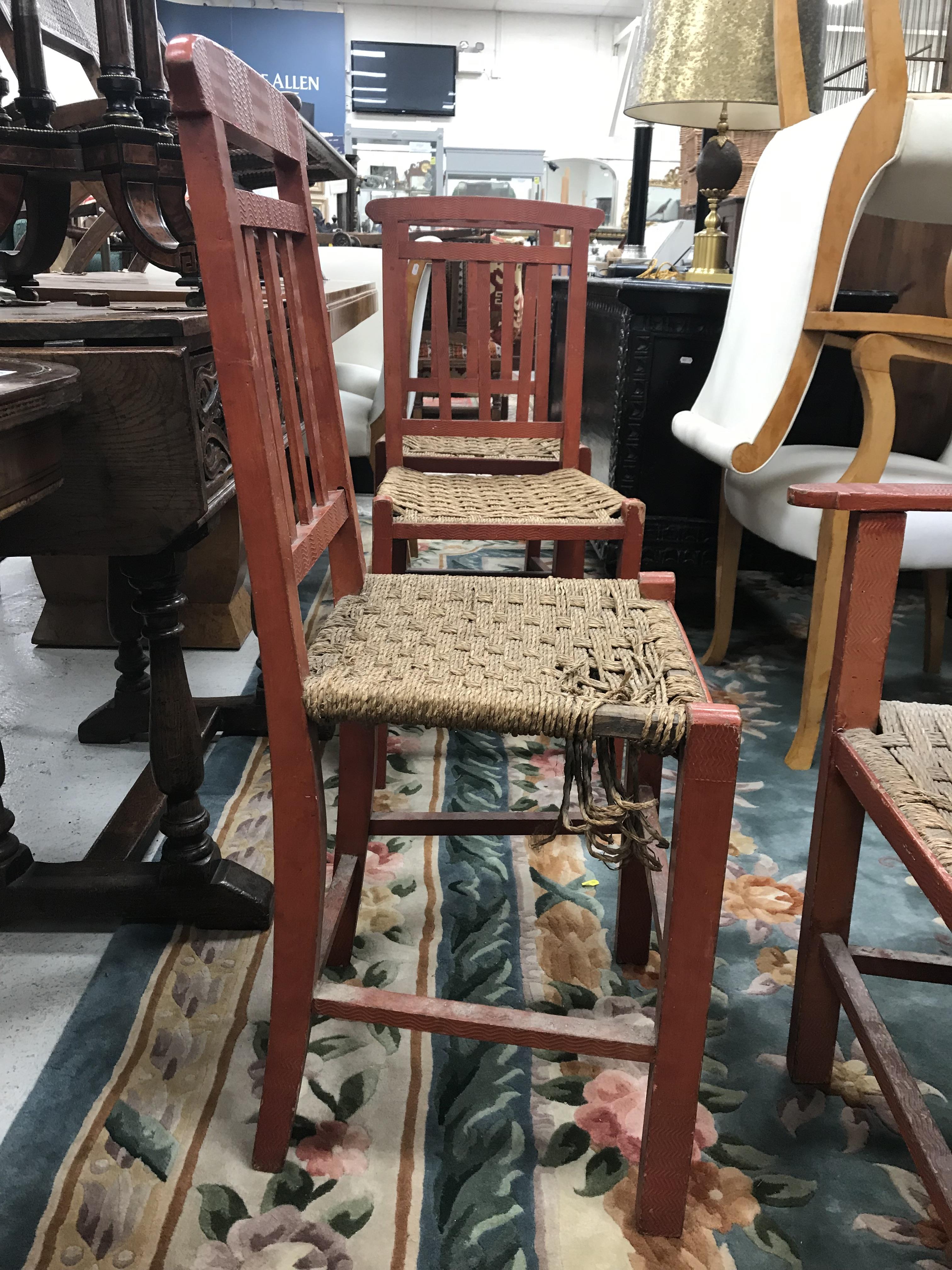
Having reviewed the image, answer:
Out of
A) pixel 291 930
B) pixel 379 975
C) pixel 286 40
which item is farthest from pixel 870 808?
pixel 286 40

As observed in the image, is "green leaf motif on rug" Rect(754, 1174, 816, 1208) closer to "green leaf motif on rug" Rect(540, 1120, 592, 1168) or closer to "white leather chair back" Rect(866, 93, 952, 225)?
"green leaf motif on rug" Rect(540, 1120, 592, 1168)

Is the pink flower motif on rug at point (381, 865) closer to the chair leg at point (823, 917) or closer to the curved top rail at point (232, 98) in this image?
the chair leg at point (823, 917)

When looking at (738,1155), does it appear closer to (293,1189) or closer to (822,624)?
(293,1189)

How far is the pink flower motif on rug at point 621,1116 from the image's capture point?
978 mm

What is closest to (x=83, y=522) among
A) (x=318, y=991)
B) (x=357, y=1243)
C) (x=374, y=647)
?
(x=374, y=647)

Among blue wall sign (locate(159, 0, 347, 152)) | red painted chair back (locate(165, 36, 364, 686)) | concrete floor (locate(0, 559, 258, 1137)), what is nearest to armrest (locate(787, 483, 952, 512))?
red painted chair back (locate(165, 36, 364, 686))

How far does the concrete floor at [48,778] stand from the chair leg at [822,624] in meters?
1.21

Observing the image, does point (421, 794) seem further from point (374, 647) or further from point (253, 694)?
point (374, 647)

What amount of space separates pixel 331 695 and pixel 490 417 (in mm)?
1188

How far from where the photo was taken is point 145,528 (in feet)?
3.49

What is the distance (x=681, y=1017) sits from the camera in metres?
0.84

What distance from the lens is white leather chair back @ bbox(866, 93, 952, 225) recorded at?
1.41 meters

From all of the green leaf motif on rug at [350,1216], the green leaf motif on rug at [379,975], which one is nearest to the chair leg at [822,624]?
the green leaf motif on rug at [379,975]

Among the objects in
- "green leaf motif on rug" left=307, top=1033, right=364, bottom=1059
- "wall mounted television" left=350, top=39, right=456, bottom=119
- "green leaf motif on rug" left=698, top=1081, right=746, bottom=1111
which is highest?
"wall mounted television" left=350, top=39, right=456, bottom=119
